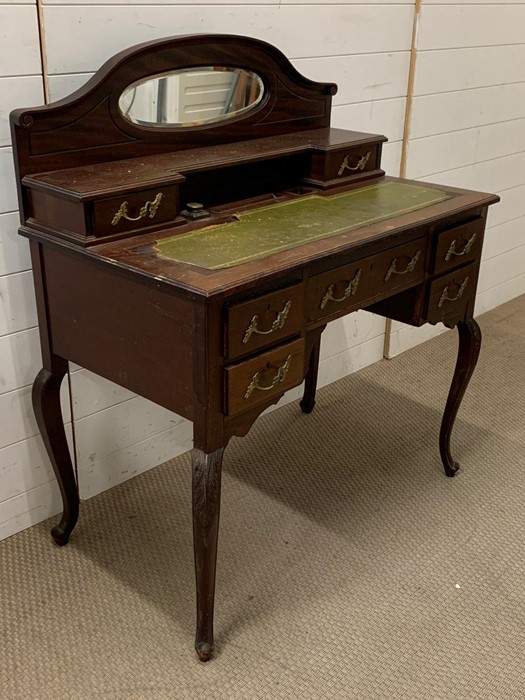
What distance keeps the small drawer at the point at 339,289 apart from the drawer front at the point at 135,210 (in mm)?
319

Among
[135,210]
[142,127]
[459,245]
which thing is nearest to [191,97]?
[142,127]

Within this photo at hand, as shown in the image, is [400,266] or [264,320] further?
[400,266]

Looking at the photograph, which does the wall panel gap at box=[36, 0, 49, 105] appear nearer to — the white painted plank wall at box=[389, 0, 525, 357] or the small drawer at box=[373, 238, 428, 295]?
the small drawer at box=[373, 238, 428, 295]

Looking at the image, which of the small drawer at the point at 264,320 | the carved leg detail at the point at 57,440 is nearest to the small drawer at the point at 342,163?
the small drawer at the point at 264,320

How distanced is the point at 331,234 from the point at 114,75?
545mm

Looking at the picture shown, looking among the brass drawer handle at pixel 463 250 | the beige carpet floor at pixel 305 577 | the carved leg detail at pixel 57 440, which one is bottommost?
the beige carpet floor at pixel 305 577

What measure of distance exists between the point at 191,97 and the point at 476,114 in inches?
59.3

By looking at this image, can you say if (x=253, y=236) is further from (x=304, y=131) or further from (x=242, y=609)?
(x=242, y=609)

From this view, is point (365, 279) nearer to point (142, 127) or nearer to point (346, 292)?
point (346, 292)

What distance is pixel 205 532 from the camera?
58.6 inches

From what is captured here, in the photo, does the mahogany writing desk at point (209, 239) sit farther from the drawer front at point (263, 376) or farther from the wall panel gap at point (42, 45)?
the wall panel gap at point (42, 45)

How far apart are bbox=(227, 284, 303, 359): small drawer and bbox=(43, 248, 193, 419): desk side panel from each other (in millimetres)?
76

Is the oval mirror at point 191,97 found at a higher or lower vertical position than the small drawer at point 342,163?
higher

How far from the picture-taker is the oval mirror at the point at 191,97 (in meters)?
1.70
